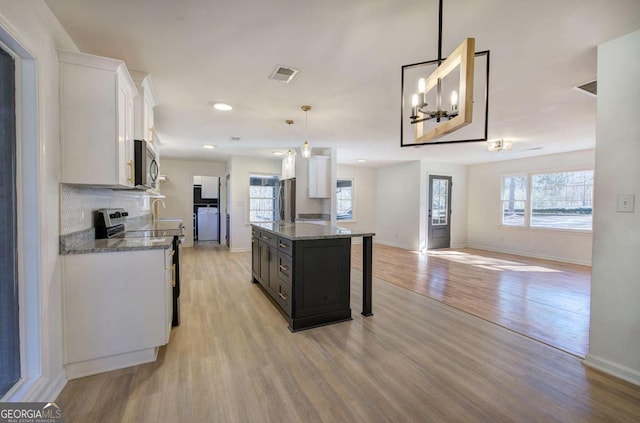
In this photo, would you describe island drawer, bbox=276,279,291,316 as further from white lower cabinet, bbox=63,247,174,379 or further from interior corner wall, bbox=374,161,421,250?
interior corner wall, bbox=374,161,421,250

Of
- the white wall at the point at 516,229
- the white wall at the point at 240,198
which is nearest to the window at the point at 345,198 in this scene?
the white wall at the point at 240,198

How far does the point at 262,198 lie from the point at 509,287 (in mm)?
5537

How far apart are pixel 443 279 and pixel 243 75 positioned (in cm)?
400

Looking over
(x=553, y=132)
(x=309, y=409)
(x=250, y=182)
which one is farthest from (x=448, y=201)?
(x=309, y=409)

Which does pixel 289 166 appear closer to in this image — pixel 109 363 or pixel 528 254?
pixel 109 363

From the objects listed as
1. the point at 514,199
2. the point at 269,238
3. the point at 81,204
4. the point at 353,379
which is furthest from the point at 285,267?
the point at 514,199

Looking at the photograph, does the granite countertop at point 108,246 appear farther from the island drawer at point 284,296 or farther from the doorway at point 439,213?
the doorway at point 439,213

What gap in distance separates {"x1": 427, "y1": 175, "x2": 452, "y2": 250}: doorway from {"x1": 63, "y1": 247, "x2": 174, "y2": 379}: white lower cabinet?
6.80 metres

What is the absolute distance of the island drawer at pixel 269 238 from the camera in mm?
3097

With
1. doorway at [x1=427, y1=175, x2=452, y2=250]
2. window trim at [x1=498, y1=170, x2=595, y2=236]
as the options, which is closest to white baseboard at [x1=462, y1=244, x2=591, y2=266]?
window trim at [x1=498, y1=170, x2=595, y2=236]

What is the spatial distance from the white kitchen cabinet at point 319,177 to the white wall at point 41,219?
13.4 feet

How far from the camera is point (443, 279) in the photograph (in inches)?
175

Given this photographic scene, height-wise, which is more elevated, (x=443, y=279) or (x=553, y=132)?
(x=553, y=132)

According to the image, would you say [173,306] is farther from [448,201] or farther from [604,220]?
[448,201]
